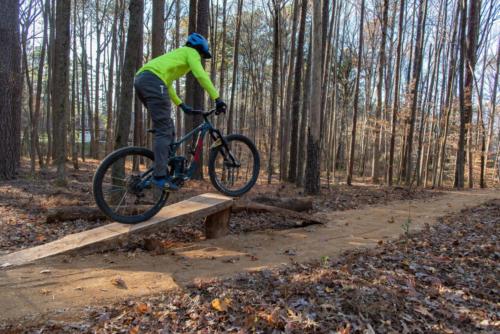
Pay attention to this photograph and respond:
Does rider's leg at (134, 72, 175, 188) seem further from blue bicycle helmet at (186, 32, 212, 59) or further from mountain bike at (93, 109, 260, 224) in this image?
blue bicycle helmet at (186, 32, 212, 59)

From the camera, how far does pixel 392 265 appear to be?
5043mm

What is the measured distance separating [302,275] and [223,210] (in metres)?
2.13

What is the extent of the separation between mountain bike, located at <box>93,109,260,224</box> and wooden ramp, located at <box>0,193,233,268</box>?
185 mm

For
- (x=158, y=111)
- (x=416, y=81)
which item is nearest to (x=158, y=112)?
(x=158, y=111)

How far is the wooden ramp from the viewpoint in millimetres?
4637

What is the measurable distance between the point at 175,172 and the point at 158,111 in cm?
91

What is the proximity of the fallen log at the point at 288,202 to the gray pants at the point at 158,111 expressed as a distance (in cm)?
302

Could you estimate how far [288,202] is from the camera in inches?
313

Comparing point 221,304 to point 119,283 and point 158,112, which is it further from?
point 158,112

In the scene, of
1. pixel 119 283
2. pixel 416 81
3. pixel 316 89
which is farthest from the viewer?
pixel 416 81

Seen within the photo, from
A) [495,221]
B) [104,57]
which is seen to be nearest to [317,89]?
[495,221]

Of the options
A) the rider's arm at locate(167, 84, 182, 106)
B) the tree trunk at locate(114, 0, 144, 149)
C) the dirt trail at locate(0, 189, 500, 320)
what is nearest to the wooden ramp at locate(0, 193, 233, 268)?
the dirt trail at locate(0, 189, 500, 320)

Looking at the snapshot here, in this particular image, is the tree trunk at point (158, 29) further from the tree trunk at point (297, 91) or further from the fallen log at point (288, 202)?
the tree trunk at point (297, 91)

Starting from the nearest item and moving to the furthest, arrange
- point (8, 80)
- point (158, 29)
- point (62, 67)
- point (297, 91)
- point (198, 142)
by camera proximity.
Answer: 1. point (198, 142)
2. point (158, 29)
3. point (62, 67)
4. point (8, 80)
5. point (297, 91)
